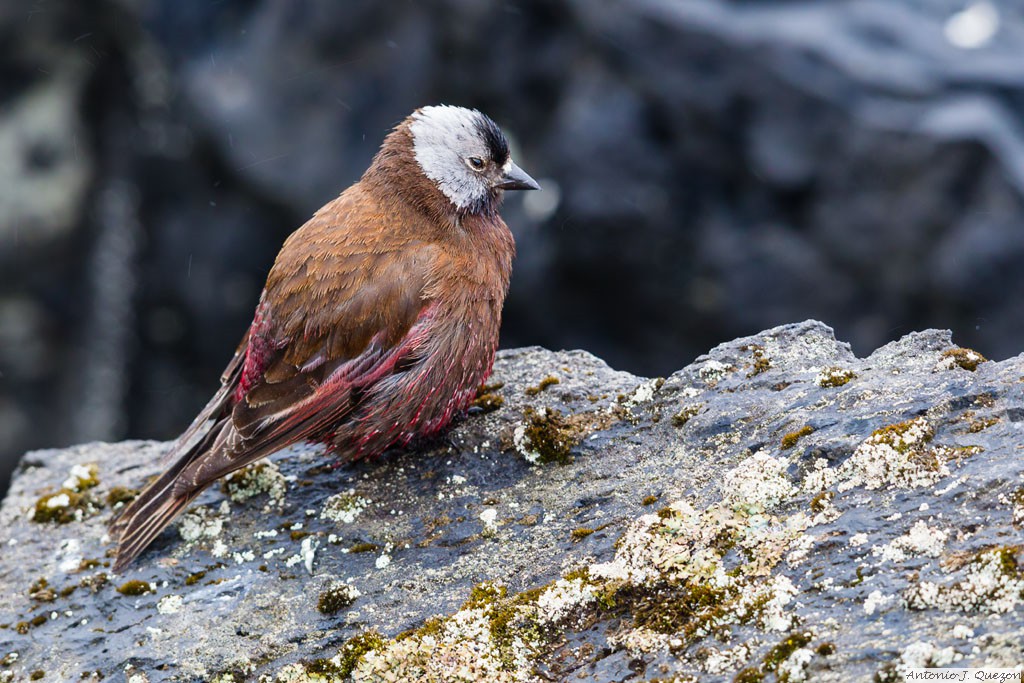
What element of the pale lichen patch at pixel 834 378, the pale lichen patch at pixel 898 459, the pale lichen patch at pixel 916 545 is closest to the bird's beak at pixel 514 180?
the pale lichen patch at pixel 834 378

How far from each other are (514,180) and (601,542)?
2.50 m

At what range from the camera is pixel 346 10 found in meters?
9.98

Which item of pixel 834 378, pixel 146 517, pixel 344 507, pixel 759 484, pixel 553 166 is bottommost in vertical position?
pixel 146 517

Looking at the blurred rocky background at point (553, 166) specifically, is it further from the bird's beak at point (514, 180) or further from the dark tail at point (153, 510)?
the dark tail at point (153, 510)

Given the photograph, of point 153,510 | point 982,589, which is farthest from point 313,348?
point 982,589

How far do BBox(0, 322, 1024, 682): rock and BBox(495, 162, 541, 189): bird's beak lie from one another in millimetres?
1036

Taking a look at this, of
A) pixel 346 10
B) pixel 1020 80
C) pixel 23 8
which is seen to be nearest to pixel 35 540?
pixel 346 10

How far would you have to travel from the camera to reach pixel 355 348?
16.5ft

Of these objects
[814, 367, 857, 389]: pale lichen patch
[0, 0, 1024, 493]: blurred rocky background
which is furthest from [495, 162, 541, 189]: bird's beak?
[0, 0, 1024, 493]: blurred rocky background

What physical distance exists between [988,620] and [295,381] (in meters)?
3.29

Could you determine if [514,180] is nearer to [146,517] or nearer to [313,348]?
[313,348]

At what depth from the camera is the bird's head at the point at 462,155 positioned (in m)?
5.55

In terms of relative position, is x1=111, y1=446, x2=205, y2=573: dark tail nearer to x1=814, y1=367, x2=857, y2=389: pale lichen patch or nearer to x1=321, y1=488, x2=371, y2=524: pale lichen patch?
x1=321, y1=488, x2=371, y2=524: pale lichen patch

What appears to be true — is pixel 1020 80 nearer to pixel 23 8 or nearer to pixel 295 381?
Answer: pixel 295 381
